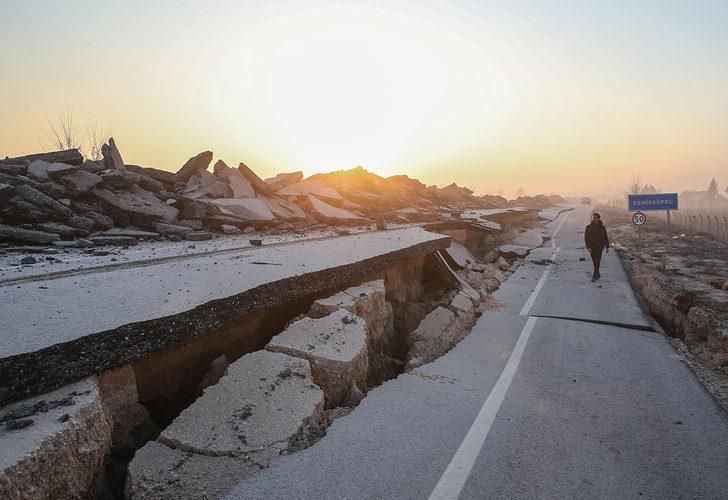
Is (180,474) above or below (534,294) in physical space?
above

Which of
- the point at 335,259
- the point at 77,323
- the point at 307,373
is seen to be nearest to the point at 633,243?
the point at 335,259

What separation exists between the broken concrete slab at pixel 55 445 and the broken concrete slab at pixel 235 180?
35.7ft

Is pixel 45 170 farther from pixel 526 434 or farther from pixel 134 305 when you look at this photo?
pixel 526 434

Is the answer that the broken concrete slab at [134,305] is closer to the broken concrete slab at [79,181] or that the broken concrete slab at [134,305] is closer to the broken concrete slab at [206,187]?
the broken concrete slab at [79,181]

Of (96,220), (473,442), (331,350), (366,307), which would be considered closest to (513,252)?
(366,307)

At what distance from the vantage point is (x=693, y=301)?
724cm

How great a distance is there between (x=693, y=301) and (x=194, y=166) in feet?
43.4

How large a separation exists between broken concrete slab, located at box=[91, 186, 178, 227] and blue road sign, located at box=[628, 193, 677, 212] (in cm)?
2066

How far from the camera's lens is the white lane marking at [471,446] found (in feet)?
8.43

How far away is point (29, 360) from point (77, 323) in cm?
49

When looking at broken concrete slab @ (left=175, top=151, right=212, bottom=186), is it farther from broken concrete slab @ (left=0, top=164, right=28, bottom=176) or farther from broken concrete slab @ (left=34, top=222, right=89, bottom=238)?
broken concrete slab @ (left=34, top=222, right=89, bottom=238)

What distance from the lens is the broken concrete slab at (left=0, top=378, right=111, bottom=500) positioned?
1.85 metres

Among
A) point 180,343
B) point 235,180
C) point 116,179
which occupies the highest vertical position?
point 235,180

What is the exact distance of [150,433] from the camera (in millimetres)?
2842
